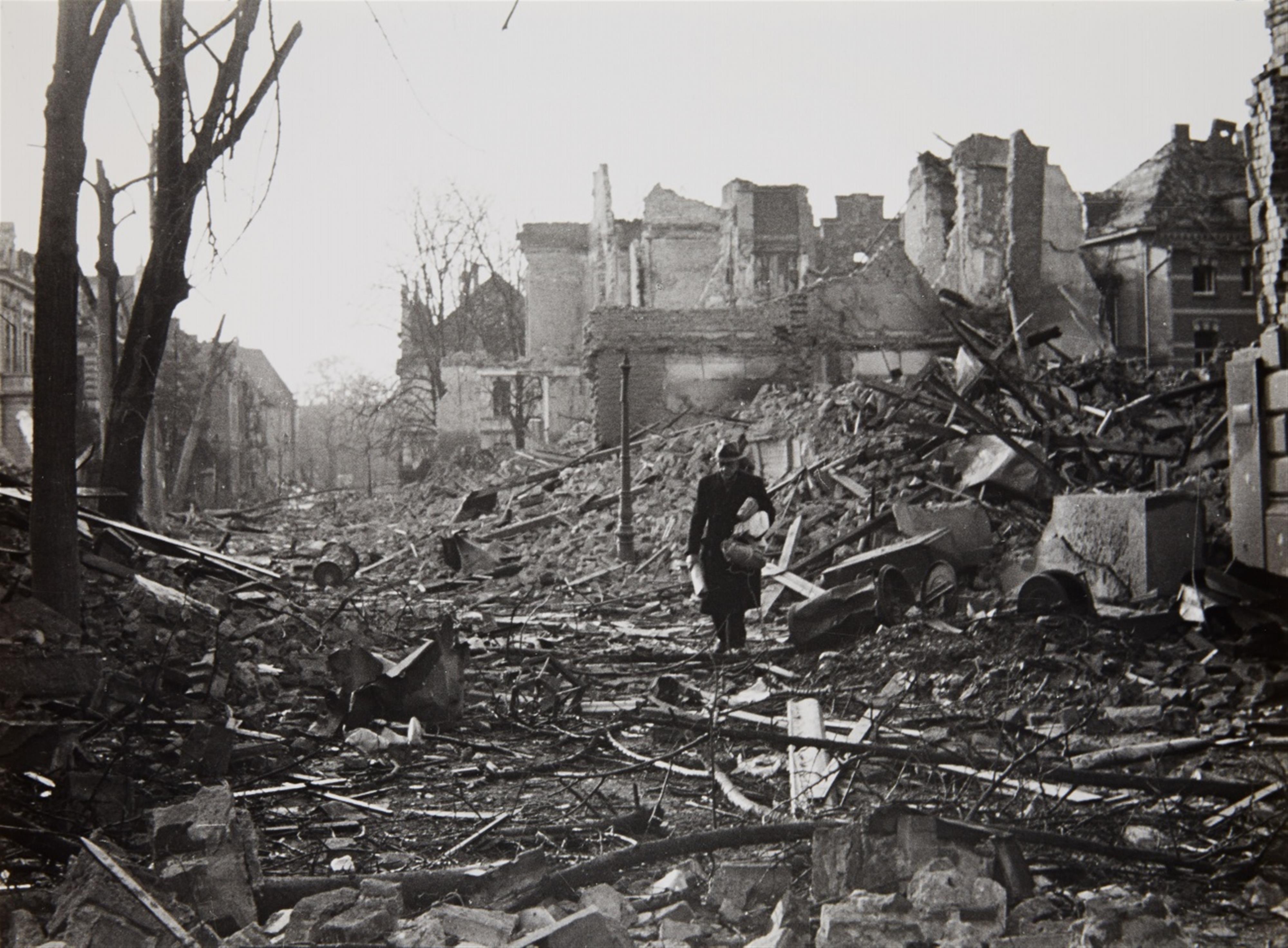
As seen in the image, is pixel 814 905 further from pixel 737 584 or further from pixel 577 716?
pixel 737 584

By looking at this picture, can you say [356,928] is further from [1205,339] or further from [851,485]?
[1205,339]

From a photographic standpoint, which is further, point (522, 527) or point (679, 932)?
point (522, 527)

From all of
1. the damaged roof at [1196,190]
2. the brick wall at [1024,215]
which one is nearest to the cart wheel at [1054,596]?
the brick wall at [1024,215]

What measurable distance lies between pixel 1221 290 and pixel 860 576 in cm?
2898

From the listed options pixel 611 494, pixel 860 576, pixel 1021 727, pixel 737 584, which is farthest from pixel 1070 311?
pixel 1021 727

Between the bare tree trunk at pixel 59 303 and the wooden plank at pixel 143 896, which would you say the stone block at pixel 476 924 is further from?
the bare tree trunk at pixel 59 303

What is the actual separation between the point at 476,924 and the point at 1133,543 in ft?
22.1

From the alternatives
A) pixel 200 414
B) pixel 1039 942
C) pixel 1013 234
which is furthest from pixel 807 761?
pixel 1013 234

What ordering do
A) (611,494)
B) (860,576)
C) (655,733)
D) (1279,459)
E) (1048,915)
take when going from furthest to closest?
(611,494)
(860,576)
(1279,459)
(655,733)
(1048,915)

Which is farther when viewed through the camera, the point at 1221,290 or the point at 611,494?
the point at 1221,290

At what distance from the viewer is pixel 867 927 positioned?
135 inches

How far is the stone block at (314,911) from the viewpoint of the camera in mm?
3396

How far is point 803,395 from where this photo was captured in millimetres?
21438

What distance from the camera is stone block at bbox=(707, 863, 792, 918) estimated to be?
3801 mm
